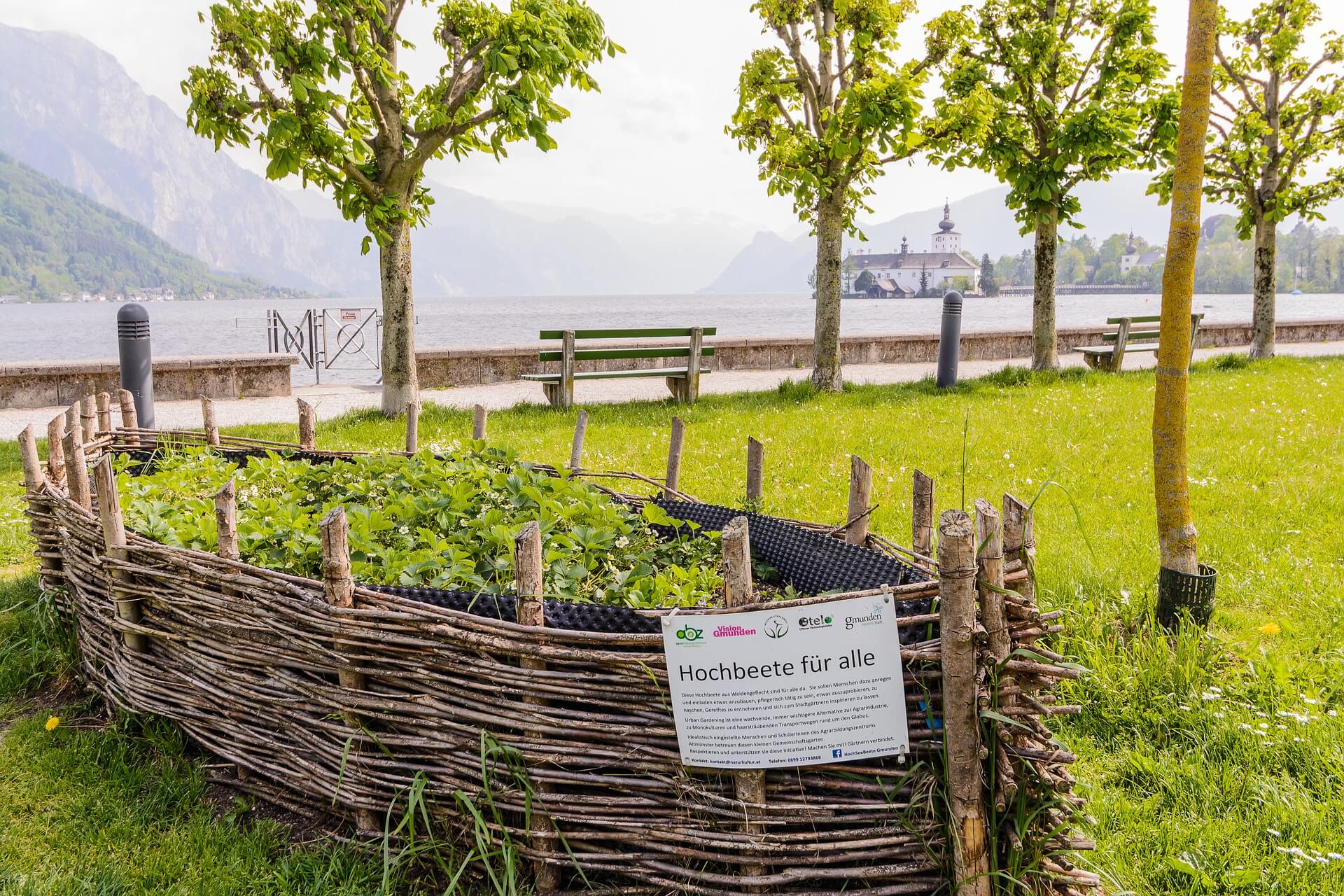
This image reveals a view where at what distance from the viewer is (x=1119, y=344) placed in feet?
52.5

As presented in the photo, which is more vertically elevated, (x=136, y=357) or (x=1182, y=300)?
(x=1182, y=300)

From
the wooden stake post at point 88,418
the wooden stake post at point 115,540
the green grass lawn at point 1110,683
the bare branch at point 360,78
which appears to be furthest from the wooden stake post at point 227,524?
the bare branch at point 360,78

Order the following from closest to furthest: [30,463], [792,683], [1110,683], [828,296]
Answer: [792,683] < [1110,683] < [30,463] < [828,296]

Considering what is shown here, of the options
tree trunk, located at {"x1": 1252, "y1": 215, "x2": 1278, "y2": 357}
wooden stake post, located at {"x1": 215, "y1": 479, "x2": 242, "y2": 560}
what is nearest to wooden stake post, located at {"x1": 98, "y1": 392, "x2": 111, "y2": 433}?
wooden stake post, located at {"x1": 215, "y1": 479, "x2": 242, "y2": 560}

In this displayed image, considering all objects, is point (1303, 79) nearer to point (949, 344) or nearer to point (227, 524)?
point (949, 344)

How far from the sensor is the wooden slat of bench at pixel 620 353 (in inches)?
484

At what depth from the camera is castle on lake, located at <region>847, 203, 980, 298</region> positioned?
133 metres

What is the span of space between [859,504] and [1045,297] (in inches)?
484

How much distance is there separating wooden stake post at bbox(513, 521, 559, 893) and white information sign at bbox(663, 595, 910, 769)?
0.45 metres

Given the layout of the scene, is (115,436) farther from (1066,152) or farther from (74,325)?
(74,325)

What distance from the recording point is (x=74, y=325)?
6662 cm

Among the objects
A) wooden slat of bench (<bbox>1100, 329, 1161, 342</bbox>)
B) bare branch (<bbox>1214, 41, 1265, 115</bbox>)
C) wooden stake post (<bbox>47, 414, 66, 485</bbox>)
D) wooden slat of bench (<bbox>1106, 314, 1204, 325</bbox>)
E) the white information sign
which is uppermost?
bare branch (<bbox>1214, 41, 1265, 115</bbox>)

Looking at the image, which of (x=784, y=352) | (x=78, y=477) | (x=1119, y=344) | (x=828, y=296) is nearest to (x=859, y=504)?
(x=78, y=477)

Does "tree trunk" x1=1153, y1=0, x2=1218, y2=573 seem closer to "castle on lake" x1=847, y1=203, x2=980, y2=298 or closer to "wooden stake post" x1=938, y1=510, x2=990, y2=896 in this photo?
"wooden stake post" x1=938, y1=510, x2=990, y2=896
